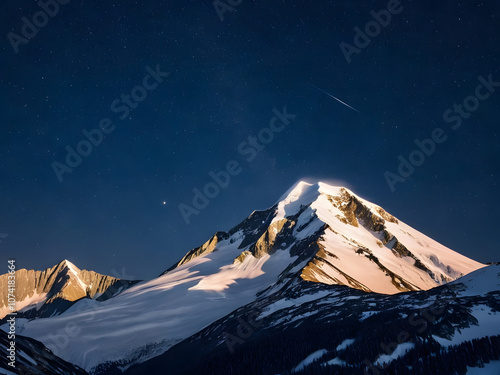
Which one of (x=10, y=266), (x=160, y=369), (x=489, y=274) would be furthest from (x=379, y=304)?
(x=10, y=266)

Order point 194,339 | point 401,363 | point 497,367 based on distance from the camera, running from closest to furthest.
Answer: point 497,367
point 401,363
point 194,339

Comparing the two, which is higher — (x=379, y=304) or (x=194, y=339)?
(x=379, y=304)

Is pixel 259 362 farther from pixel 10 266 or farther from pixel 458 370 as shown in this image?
pixel 10 266

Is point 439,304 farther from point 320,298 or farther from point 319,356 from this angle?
point 320,298

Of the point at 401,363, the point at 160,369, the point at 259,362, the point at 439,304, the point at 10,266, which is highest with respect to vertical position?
the point at 10,266

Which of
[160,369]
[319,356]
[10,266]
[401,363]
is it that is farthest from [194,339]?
[10,266]

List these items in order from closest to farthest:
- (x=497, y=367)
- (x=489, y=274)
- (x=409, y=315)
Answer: (x=497, y=367)
(x=409, y=315)
(x=489, y=274)

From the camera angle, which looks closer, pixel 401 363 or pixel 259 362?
pixel 401 363

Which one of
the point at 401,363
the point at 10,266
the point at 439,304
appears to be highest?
the point at 10,266

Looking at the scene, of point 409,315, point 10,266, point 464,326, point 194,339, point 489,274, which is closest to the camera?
point 10,266
